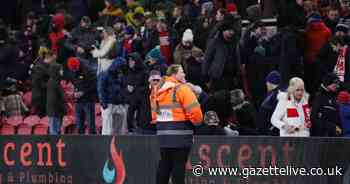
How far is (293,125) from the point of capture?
17.5 meters

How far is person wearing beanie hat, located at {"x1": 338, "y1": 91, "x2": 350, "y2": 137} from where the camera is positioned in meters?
17.4

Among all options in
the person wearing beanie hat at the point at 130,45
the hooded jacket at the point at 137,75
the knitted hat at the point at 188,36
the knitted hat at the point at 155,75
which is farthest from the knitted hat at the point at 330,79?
the person wearing beanie hat at the point at 130,45

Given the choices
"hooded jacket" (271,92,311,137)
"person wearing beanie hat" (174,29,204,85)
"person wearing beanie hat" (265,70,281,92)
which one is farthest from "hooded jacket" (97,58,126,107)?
"hooded jacket" (271,92,311,137)

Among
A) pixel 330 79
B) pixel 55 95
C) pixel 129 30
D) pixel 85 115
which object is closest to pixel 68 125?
pixel 55 95

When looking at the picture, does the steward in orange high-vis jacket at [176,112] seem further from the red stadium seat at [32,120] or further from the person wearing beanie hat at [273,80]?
the red stadium seat at [32,120]

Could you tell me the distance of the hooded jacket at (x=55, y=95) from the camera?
71.1 ft

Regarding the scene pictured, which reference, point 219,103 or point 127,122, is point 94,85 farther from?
point 219,103

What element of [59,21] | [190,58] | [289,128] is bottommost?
[289,128]

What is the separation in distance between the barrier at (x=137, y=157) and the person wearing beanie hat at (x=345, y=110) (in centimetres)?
112

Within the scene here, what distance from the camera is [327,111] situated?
57.4 ft

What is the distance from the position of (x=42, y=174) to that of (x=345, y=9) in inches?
224

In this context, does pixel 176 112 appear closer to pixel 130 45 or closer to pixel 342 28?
pixel 342 28

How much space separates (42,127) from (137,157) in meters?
5.28

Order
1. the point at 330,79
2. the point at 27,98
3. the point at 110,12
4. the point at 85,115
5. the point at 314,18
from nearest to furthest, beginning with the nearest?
the point at 330,79, the point at 314,18, the point at 85,115, the point at 27,98, the point at 110,12
